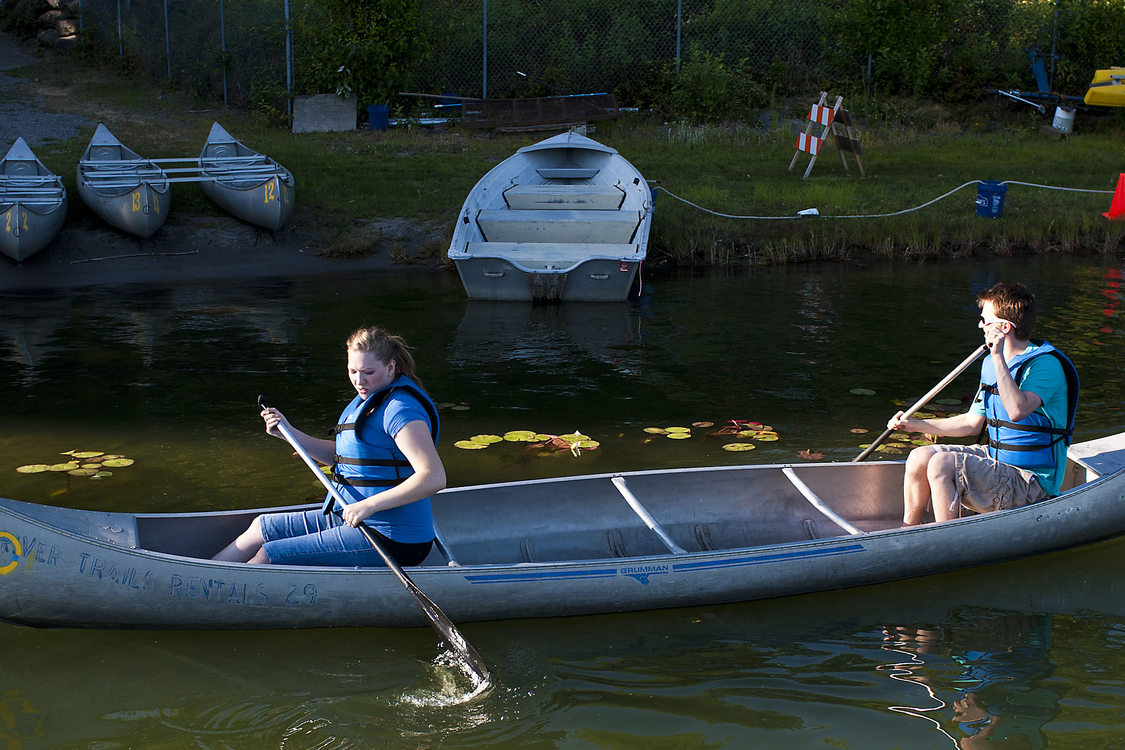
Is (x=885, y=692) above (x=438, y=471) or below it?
below

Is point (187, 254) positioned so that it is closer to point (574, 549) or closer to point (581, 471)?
point (581, 471)

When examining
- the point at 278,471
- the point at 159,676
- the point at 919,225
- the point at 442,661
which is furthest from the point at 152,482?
the point at 919,225

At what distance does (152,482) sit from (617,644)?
121 inches

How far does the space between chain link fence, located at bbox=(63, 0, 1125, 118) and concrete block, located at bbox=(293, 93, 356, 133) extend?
45.0 inches

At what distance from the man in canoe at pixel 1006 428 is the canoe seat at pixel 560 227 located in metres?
7.35

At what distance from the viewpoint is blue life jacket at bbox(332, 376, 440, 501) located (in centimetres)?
405

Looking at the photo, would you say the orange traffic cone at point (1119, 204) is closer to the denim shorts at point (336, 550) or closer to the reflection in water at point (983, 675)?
the reflection in water at point (983, 675)

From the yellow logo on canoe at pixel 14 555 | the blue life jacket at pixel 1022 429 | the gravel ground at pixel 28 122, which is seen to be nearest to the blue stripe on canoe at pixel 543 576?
the yellow logo on canoe at pixel 14 555

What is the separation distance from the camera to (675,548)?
4805mm

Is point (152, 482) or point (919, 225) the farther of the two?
point (919, 225)

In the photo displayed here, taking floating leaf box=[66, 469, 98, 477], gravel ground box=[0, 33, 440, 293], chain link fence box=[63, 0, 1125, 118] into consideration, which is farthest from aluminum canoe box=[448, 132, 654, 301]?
chain link fence box=[63, 0, 1125, 118]

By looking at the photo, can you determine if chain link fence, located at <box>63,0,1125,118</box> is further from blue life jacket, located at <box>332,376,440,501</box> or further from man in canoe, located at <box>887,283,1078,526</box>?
blue life jacket, located at <box>332,376,440,501</box>

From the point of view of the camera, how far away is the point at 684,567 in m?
4.48

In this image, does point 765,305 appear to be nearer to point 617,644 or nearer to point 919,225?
point 919,225
